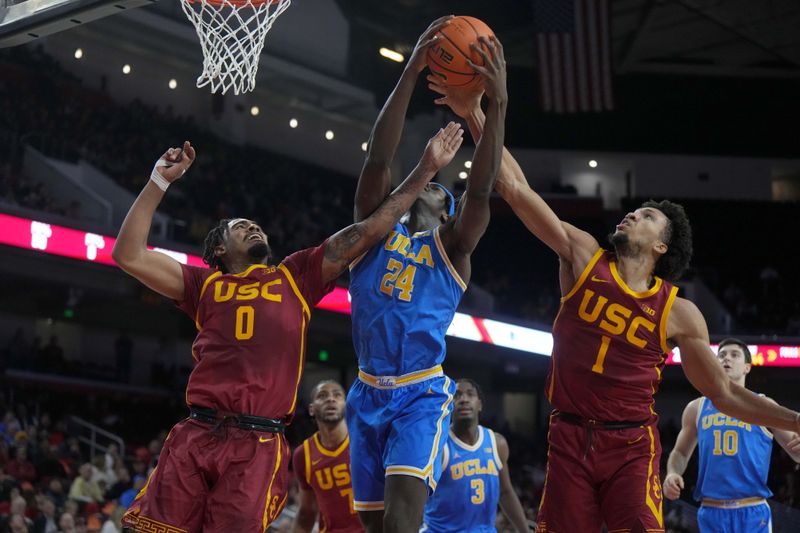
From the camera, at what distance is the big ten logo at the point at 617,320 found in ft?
18.2

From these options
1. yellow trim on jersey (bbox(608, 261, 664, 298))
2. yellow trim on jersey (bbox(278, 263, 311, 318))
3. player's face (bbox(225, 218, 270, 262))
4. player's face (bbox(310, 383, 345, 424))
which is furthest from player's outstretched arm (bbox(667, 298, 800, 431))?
player's face (bbox(310, 383, 345, 424))

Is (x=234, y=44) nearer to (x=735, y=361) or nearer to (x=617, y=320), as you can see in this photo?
(x=617, y=320)

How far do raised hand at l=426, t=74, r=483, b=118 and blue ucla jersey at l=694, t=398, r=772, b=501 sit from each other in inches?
153

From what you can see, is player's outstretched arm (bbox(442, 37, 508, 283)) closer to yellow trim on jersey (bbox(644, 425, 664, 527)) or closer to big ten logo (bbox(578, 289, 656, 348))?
big ten logo (bbox(578, 289, 656, 348))

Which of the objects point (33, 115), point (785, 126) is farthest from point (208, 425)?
point (785, 126)

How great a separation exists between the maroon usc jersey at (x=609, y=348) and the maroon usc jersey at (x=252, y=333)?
132 centimetres

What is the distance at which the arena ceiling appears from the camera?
24.3 metres

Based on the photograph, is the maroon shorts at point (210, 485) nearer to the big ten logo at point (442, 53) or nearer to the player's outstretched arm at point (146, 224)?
the player's outstretched arm at point (146, 224)

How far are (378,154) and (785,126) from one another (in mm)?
27767

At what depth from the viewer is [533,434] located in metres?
27.6

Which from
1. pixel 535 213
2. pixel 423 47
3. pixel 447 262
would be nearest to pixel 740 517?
pixel 535 213

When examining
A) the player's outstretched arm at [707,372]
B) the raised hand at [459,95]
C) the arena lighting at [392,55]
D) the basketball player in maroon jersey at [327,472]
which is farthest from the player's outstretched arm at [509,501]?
the arena lighting at [392,55]

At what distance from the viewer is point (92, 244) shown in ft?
49.9

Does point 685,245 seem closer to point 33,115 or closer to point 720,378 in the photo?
point 720,378
